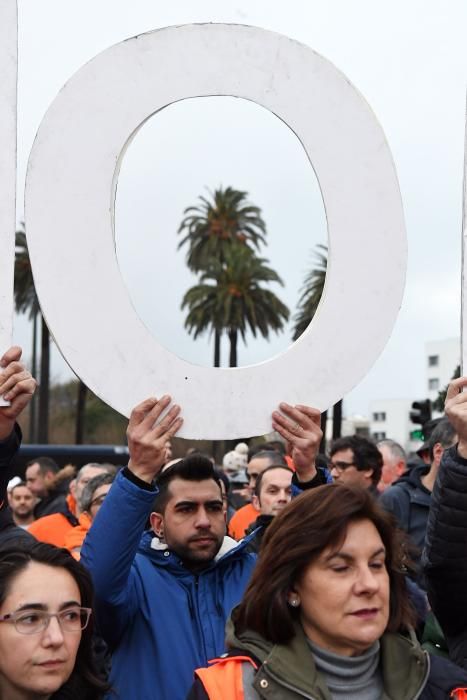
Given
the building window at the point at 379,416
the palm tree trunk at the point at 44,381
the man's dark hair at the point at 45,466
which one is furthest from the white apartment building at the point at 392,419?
→ the man's dark hair at the point at 45,466

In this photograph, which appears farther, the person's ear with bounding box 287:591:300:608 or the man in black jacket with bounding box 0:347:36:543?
the man in black jacket with bounding box 0:347:36:543

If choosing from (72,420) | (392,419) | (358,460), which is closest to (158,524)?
(358,460)

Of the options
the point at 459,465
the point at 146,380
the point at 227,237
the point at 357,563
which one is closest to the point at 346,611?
the point at 357,563

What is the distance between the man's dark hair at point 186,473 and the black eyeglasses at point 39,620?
1007mm

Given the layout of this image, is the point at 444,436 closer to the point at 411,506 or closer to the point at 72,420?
the point at 411,506

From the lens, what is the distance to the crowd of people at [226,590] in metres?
2.58

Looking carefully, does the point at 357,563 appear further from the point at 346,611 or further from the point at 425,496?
the point at 425,496

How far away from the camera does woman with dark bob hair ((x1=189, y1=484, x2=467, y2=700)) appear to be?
2.53 metres

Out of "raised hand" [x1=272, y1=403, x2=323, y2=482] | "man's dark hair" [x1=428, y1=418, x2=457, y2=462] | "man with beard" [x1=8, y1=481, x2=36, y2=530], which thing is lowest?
"man with beard" [x1=8, y1=481, x2=36, y2=530]

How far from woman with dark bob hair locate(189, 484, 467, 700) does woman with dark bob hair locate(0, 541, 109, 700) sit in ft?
1.40

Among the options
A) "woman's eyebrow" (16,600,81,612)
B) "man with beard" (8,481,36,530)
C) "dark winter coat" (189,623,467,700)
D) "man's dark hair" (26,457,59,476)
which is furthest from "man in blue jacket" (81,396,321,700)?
"man's dark hair" (26,457,59,476)

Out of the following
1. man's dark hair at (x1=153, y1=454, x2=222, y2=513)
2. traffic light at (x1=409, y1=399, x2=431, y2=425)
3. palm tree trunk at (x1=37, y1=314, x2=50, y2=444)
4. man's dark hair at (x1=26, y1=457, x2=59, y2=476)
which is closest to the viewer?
man's dark hair at (x1=153, y1=454, x2=222, y2=513)

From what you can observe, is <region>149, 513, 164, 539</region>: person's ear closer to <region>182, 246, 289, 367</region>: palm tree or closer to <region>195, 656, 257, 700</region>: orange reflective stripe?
<region>195, 656, 257, 700</region>: orange reflective stripe

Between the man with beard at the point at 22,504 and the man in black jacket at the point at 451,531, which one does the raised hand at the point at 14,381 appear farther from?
the man with beard at the point at 22,504
